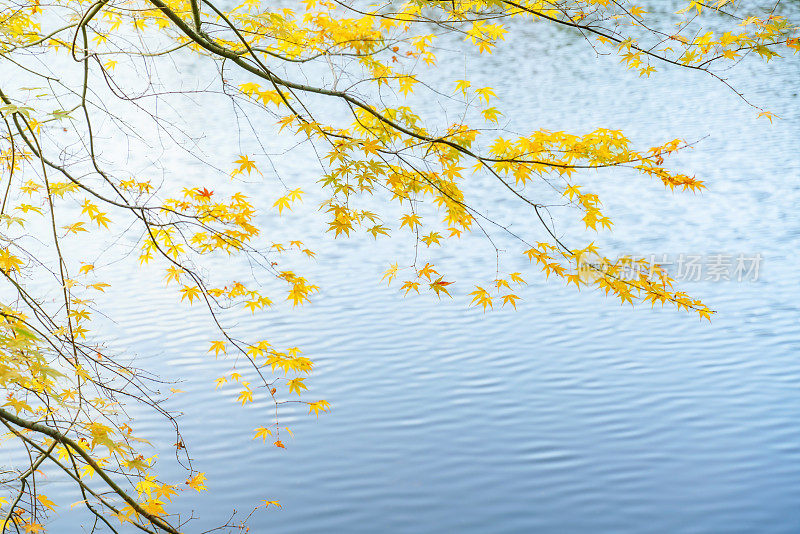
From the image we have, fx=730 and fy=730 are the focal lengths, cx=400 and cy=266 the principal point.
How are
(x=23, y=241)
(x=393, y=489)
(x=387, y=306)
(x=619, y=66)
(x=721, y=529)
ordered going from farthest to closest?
(x=619, y=66)
(x=23, y=241)
(x=387, y=306)
(x=393, y=489)
(x=721, y=529)

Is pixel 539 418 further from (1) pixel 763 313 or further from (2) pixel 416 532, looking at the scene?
(1) pixel 763 313

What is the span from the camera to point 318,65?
19797 millimetres

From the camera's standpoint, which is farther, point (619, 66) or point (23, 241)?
point (619, 66)

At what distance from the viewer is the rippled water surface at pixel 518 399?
13.8 feet

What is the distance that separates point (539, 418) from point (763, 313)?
102 inches

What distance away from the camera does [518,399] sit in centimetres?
523

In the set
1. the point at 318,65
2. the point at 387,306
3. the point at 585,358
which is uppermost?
the point at 318,65

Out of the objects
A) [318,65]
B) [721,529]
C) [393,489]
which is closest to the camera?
[721,529]

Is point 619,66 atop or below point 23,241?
atop

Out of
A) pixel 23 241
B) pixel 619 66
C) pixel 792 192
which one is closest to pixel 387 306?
pixel 23 241

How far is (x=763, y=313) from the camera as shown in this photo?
6258mm

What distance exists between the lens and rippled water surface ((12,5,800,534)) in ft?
13.8

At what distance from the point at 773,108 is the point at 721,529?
36.4 ft

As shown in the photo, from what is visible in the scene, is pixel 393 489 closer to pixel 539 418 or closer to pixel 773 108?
pixel 539 418
